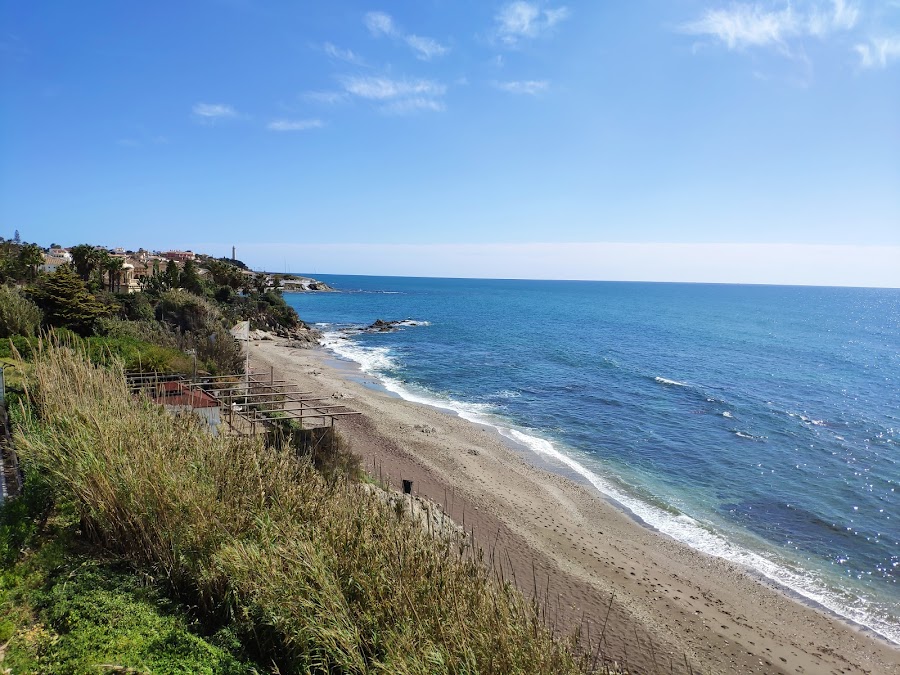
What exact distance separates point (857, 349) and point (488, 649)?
2822 inches

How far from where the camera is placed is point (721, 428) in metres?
25.6

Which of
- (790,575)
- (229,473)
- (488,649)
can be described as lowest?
(790,575)

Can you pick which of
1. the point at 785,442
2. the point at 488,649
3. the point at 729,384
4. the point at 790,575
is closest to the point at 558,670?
the point at 488,649

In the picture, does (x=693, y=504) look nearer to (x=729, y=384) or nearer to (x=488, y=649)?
(x=488, y=649)

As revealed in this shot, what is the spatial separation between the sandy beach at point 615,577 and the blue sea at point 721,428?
Result: 1.19 meters

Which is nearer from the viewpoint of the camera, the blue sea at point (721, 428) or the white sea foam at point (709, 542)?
the white sea foam at point (709, 542)

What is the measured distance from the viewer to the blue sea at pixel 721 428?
1455cm

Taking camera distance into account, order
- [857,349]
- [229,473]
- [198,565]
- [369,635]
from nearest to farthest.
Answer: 1. [369,635]
2. [198,565]
3. [229,473]
4. [857,349]

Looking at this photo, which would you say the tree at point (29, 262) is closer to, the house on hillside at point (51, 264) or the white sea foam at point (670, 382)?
the house on hillside at point (51, 264)

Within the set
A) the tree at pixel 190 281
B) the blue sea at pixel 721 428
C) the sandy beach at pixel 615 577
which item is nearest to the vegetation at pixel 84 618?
the sandy beach at pixel 615 577

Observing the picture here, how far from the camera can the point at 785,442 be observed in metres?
23.9

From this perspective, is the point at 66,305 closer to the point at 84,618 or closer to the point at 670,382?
the point at 84,618

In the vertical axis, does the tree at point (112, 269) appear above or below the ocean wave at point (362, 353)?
above

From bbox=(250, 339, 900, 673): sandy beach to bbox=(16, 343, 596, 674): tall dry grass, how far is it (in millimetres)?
876
